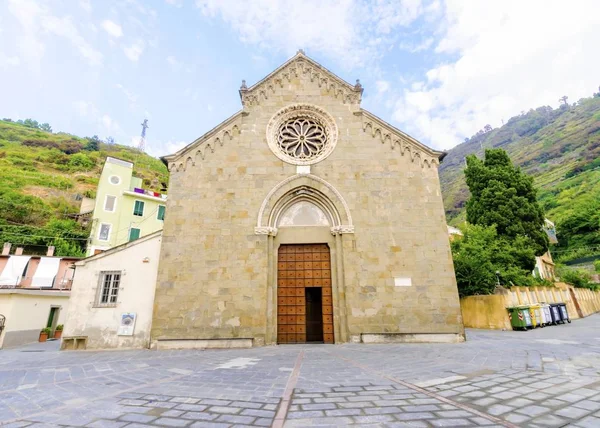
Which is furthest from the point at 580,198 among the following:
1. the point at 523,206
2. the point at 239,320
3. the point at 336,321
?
the point at 239,320

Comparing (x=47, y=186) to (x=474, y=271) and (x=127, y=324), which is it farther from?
(x=474, y=271)

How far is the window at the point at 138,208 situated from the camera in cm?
3378

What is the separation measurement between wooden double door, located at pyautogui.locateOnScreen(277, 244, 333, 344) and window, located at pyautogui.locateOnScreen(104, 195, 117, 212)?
2759 cm

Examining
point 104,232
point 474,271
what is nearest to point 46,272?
point 104,232

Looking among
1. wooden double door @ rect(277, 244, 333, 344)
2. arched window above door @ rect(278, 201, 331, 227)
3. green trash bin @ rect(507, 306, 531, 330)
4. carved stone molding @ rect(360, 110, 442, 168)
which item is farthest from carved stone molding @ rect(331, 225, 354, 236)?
green trash bin @ rect(507, 306, 531, 330)

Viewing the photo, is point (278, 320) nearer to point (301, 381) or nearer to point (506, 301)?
point (301, 381)

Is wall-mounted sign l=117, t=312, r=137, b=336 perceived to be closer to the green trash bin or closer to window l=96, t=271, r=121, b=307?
window l=96, t=271, r=121, b=307

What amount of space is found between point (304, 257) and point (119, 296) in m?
8.35

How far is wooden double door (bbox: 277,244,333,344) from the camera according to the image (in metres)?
13.0

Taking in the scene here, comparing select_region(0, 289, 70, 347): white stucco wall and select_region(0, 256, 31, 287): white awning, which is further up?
select_region(0, 256, 31, 287): white awning

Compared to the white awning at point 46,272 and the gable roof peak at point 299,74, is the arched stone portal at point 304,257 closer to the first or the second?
the gable roof peak at point 299,74

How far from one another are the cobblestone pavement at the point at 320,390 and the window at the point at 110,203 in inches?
1061

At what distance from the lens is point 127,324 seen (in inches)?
488

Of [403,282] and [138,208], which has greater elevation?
[138,208]
